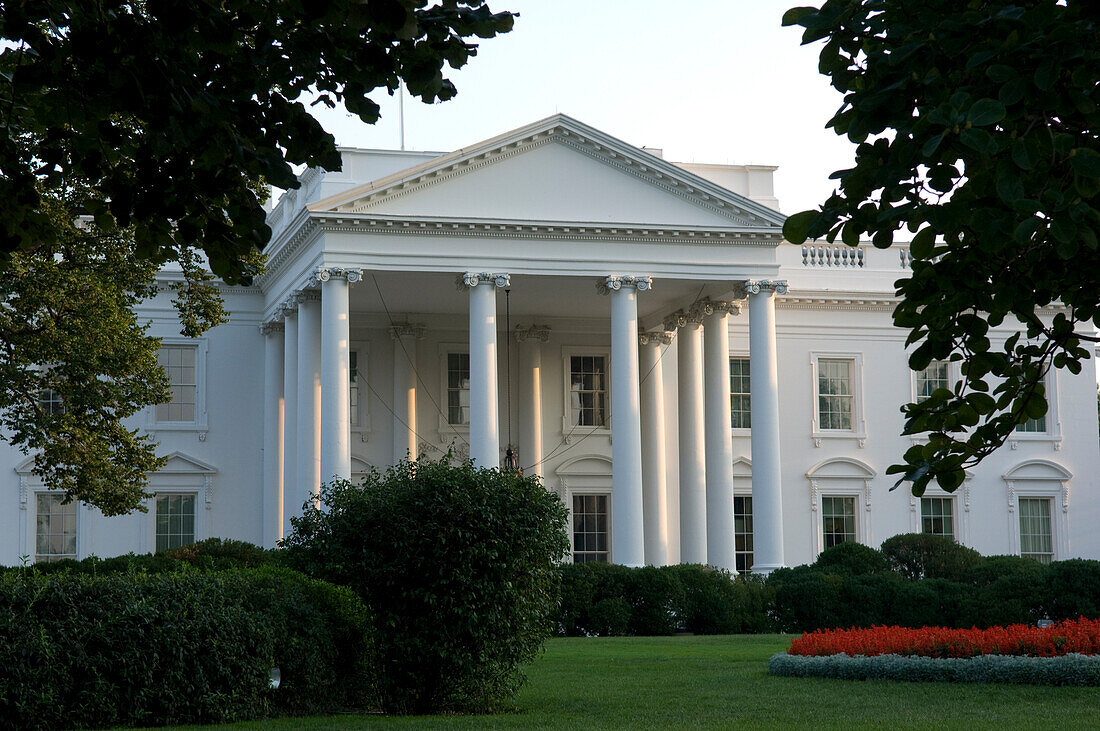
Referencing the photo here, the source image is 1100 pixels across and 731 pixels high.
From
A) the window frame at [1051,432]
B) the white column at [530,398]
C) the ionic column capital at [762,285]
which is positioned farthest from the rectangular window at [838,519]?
the ionic column capital at [762,285]

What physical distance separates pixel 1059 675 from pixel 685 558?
2073 centimetres

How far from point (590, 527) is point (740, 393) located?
627cm

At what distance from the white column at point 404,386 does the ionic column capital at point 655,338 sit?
6.69m

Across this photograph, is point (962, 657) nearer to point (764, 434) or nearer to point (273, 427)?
point (764, 434)

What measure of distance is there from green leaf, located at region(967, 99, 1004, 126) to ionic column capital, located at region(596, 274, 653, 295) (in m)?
26.7

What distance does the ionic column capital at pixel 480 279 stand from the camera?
98.6 ft

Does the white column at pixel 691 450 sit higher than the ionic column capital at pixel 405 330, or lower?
lower

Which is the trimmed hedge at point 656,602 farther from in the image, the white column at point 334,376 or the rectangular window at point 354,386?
the rectangular window at point 354,386

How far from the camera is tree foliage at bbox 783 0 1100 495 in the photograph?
4340mm

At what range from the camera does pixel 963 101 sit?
14.1 feet

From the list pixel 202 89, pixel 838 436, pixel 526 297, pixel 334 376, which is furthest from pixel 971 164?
pixel 838 436

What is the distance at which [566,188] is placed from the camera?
103 feet

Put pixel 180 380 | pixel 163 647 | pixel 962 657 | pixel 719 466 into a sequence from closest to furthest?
pixel 163 647
pixel 962 657
pixel 719 466
pixel 180 380

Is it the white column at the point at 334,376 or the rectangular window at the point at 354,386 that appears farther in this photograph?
the rectangular window at the point at 354,386
